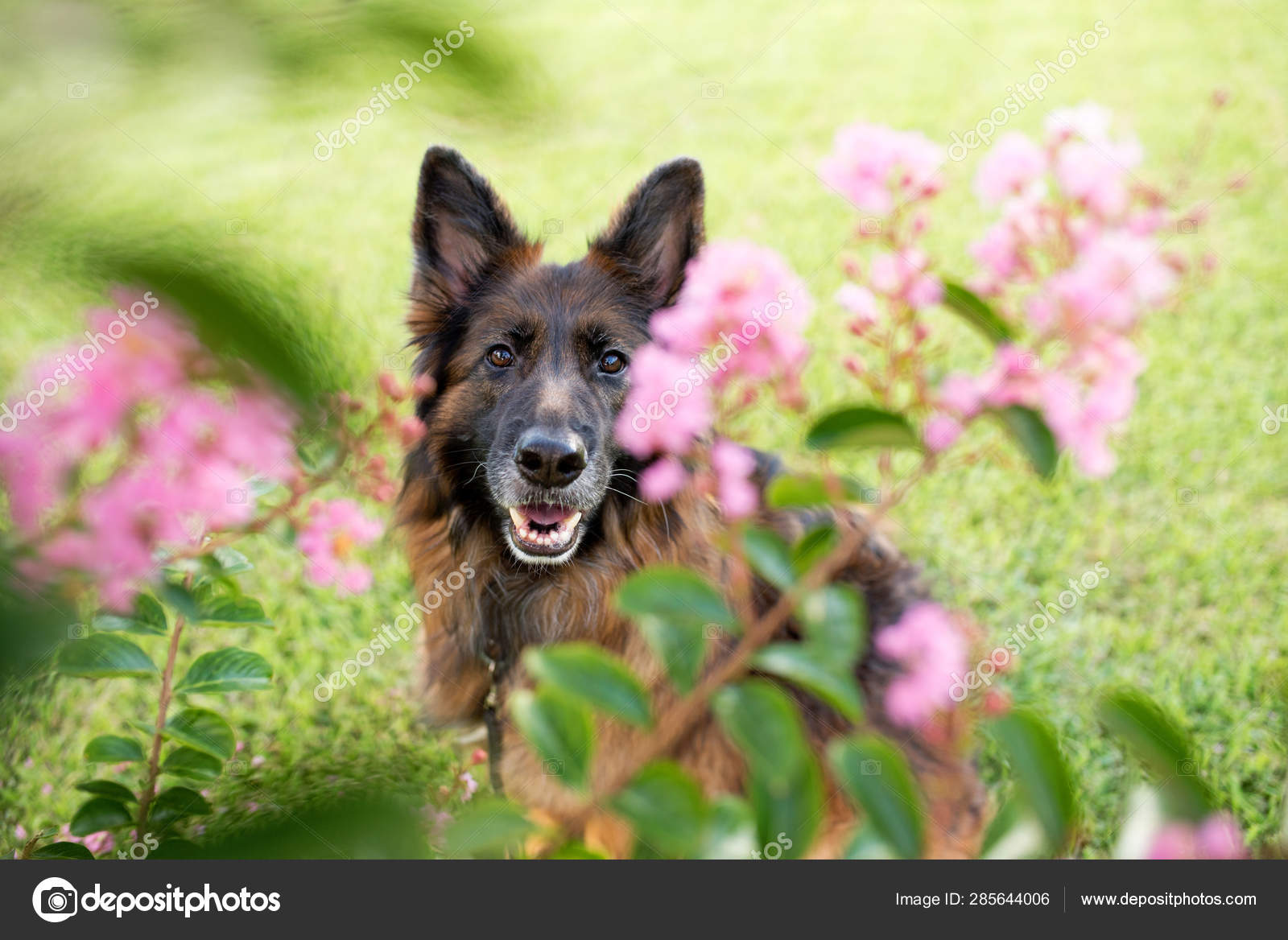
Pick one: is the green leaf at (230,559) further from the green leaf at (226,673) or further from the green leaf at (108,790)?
the green leaf at (108,790)

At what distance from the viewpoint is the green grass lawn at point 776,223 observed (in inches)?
31.0

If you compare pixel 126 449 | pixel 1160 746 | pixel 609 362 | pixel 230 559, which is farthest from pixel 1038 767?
pixel 609 362

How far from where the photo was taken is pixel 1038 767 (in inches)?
42.2

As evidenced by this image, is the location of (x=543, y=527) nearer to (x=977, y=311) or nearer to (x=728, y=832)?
(x=728, y=832)

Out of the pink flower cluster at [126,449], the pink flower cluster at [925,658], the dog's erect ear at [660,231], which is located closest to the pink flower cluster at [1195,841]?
the pink flower cluster at [925,658]

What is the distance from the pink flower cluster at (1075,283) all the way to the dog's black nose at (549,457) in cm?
178

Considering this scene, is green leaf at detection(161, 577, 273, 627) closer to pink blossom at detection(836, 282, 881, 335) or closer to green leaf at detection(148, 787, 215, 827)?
green leaf at detection(148, 787, 215, 827)

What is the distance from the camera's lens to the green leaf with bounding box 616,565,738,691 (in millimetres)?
1067

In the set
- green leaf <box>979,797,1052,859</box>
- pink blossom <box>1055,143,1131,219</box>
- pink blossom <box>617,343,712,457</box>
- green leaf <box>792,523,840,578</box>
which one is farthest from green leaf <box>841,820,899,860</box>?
pink blossom <box>1055,143,1131,219</box>

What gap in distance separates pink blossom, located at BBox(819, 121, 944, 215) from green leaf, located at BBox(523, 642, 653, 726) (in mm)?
637

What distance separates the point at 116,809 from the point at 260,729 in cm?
205

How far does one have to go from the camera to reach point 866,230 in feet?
3.88
